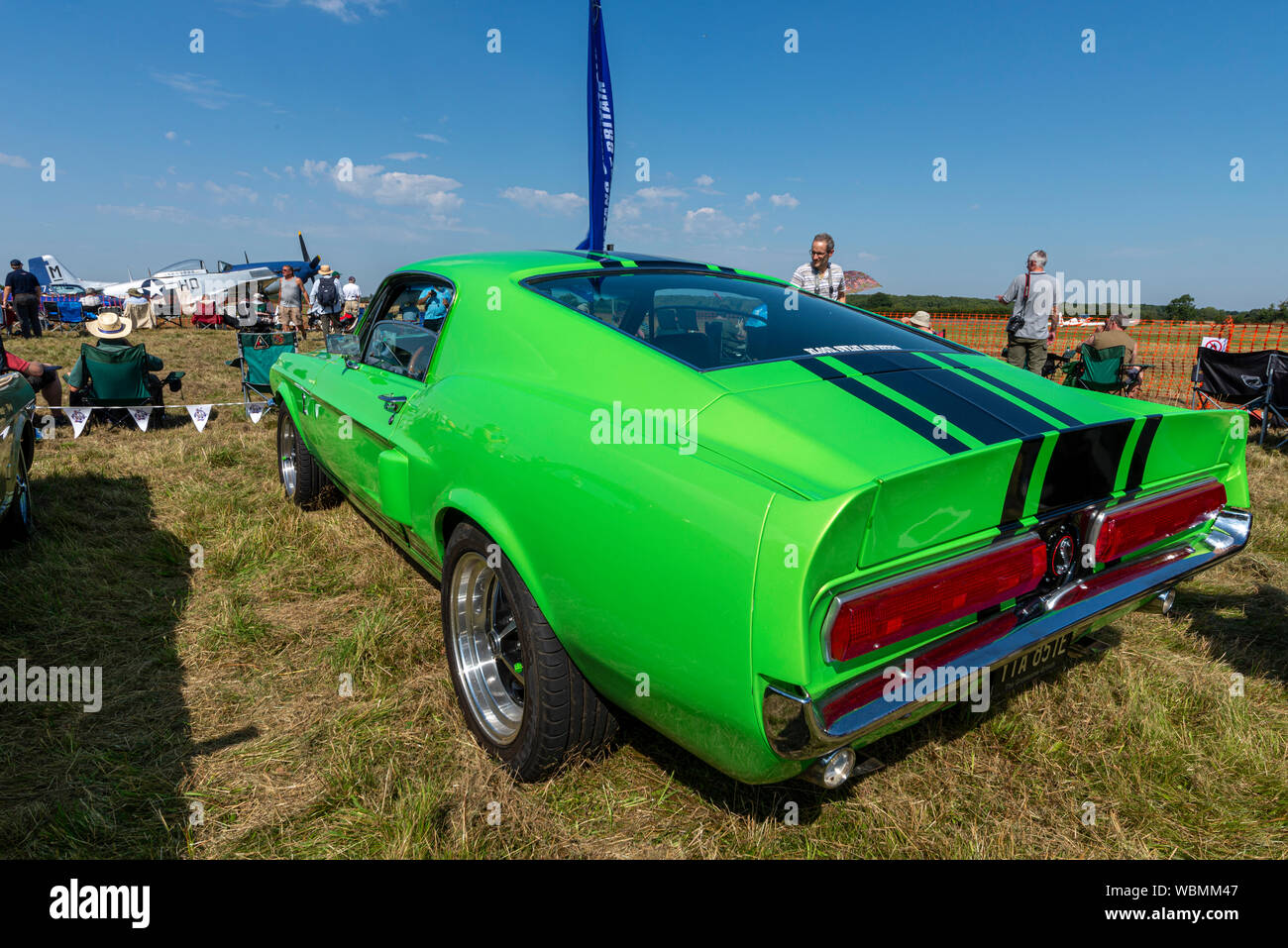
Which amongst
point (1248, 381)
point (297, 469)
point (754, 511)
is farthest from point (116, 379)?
point (1248, 381)

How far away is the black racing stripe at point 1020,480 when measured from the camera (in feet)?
5.10

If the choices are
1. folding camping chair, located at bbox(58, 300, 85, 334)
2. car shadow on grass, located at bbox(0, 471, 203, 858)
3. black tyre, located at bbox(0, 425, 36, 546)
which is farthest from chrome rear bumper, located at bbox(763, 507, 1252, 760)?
folding camping chair, located at bbox(58, 300, 85, 334)

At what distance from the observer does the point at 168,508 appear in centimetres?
442

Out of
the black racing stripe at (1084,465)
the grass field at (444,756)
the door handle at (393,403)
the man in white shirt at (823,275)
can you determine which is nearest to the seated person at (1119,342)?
the man in white shirt at (823,275)

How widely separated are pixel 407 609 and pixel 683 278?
6.01 ft

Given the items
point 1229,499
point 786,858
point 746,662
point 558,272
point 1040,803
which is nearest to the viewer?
point 746,662

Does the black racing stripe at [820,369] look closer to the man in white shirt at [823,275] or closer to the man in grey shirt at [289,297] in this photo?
the man in white shirt at [823,275]

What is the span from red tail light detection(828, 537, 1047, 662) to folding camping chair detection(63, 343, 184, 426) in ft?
23.9

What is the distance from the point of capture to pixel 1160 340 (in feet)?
64.3

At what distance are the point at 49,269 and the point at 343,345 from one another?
45.2m

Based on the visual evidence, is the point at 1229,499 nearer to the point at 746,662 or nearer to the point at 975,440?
the point at 975,440

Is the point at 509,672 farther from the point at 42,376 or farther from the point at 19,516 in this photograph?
the point at 42,376

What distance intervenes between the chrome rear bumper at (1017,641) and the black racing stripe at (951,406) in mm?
440
